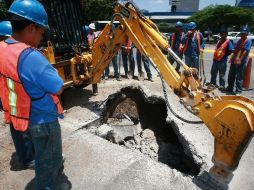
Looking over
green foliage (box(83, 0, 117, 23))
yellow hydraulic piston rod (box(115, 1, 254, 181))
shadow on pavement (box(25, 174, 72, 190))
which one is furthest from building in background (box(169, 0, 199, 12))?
shadow on pavement (box(25, 174, 72, 190))

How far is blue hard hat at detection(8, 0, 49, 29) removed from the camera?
7.59 feet

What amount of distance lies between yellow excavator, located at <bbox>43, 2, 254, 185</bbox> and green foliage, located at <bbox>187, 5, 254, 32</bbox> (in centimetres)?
3622

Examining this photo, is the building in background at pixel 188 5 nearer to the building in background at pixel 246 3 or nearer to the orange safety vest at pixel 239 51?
the building in background at pixel 246 3

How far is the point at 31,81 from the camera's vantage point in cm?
228

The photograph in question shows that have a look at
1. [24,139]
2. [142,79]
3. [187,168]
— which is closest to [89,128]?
[24,139]

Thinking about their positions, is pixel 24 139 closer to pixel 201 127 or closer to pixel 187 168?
pixel 187 168

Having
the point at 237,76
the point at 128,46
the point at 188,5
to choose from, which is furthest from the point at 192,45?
the point at 188,5

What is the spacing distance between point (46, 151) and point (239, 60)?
21.1 feet

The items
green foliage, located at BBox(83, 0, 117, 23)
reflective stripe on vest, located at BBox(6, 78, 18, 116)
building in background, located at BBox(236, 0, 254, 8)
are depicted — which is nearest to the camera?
reflective stripe on vest, located at BBox(6, 78, 18, 116)

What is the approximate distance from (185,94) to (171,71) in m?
0.44

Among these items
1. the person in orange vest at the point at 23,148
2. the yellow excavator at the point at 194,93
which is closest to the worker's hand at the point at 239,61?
the yellow excavator at the point at 194,93

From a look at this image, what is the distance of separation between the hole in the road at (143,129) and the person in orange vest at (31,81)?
2.03 metres

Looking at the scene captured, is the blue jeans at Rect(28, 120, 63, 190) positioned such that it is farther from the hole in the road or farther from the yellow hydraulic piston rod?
the hole in the road

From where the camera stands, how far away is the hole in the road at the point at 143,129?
4.68m
